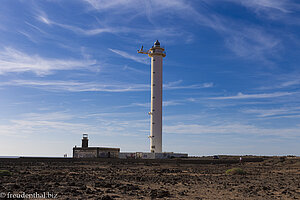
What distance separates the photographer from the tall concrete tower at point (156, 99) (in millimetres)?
55781

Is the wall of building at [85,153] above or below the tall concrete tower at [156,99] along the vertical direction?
below

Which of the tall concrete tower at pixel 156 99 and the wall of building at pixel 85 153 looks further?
the tall concrete tower at pixel 156 99

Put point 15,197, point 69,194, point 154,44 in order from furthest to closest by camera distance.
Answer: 1. point 154,44
2. point 69,194
3. point 15,197

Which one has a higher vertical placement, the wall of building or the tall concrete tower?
the tall concrete tower

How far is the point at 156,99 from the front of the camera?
187 feet

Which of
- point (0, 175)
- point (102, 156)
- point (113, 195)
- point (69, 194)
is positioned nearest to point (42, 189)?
point (69, 194)

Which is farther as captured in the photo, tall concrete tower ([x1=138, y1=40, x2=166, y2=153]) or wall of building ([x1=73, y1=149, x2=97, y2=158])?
tall concrete tower ([x1=138, y1=40, x2=166, y2=153])

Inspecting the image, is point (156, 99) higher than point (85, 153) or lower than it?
higher

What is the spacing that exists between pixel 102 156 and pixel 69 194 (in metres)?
41.0

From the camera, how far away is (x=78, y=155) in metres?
55.5

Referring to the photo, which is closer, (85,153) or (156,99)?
(85,153)

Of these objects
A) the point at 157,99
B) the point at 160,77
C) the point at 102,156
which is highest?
the point at 160,77

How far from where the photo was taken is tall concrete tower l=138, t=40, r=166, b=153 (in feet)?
183

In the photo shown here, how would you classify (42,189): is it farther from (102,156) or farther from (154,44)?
(154,44)
